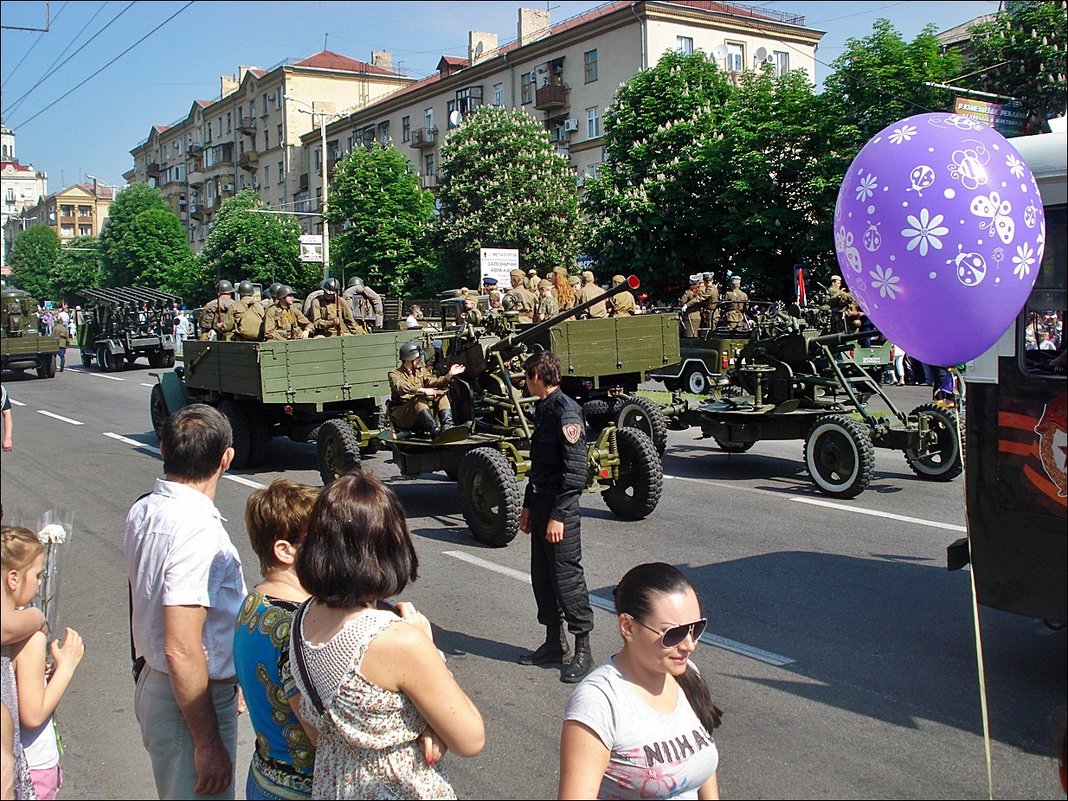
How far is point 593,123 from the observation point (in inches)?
1891

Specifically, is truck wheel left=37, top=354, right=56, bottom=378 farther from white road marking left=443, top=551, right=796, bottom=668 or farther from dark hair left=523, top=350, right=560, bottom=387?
dark hair left=523, top=350, right=560, bottom=387

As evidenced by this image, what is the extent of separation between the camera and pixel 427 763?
8.43 feet

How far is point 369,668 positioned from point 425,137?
2192 inches

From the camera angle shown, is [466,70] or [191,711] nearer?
[191,711]

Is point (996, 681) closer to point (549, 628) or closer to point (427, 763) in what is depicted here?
point (549, 628)

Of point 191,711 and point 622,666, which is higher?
point 622,666

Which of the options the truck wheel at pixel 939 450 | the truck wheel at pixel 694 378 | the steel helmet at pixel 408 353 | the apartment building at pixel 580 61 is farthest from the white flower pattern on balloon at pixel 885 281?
the apartment building at pixel 580 61

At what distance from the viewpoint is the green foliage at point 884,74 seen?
27.0 meters

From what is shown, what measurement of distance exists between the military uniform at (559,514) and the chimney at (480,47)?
49.0m

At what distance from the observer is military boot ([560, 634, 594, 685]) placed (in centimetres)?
584

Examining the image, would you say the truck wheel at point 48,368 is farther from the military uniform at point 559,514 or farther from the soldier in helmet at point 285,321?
the military uniform at point 559,514

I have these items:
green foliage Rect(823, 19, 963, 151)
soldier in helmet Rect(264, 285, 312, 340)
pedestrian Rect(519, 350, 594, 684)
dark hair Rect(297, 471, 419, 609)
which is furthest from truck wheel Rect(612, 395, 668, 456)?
green foliage Rect(823, 19, 963, 151)

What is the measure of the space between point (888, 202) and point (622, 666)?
9.68 ft

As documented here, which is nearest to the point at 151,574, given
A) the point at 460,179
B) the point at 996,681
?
the point at 996,681
